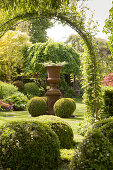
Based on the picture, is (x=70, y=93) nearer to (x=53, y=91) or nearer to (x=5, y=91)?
(x=5, y=91)

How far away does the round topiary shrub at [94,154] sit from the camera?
7.03 feet

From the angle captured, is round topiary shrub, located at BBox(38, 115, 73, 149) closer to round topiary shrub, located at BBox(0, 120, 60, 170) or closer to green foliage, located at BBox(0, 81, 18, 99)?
round topiary shrub, located at BBox(0, 120, 60, 170)

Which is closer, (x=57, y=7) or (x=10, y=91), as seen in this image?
(x=57, y=7)

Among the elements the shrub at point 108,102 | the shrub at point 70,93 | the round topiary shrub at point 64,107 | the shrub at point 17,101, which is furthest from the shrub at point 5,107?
the shrub at point 70,93

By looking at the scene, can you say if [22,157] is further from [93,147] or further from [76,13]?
[76,13]

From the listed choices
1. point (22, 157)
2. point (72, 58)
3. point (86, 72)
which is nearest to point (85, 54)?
point (86, 72)

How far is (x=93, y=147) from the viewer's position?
2.22 m

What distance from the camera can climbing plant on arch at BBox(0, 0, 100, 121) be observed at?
478 centimetres

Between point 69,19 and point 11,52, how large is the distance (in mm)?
11410

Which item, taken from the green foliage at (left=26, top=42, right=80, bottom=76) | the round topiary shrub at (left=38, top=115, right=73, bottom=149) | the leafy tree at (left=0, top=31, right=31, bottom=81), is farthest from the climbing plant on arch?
the leafy tree at (left=0, top=31, right=31, bottom=81)

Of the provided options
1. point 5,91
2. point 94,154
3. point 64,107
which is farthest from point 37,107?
point 94,154

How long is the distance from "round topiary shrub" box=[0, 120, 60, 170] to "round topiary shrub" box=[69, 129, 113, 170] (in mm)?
586

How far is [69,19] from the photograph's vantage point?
5.34 meters

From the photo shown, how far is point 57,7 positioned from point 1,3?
119 centimetres
